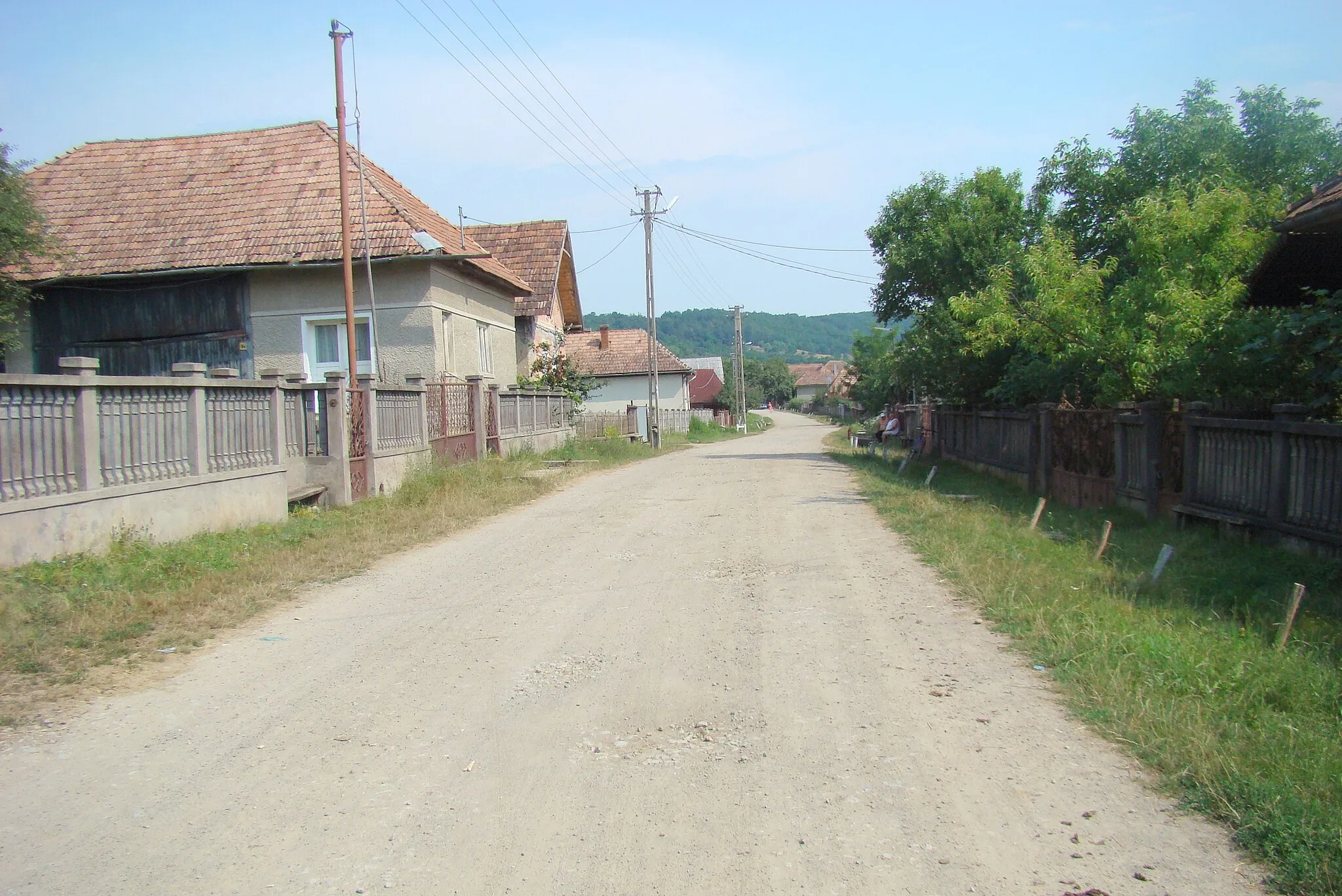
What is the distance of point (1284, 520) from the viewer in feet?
28.3

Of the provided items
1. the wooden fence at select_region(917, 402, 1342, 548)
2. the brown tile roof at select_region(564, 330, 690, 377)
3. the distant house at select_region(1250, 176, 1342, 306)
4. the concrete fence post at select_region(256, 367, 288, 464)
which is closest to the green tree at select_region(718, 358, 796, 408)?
the brown tile roof at select_region(564, 330, 690, 377)

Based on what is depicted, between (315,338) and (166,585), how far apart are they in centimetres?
1390

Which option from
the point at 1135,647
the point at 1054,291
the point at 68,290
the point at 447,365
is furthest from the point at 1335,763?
the point at 68,290

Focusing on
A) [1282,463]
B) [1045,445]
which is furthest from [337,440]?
[1282,463]

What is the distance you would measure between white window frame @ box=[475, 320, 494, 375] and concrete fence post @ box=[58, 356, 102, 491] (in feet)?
49.6

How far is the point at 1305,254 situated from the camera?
35.0ft

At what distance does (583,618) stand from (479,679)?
152cm

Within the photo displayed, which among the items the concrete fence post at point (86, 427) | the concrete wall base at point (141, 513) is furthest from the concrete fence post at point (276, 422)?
the concrete fence post at point (86, 427)

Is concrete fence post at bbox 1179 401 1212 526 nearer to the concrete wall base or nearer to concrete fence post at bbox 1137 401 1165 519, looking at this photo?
concrete fence post at bbox 1137 401 1165 519

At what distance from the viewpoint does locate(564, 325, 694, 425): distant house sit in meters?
50.2

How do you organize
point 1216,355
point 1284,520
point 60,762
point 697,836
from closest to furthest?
1. point 697,836
2. point 60,762
3. point 1284,520
4. point 1216,355

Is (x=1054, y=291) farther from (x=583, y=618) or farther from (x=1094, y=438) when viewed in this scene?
(x=583, y=618)

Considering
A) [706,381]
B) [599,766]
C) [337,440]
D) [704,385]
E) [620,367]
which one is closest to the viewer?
[599,766]

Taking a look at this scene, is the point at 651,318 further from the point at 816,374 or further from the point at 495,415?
the point at 816,374
